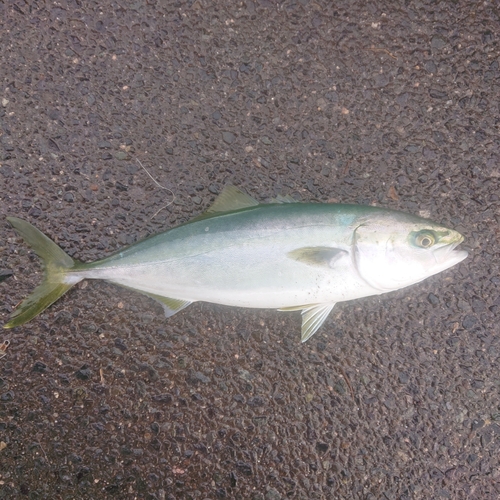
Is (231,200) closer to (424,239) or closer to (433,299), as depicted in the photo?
(424,239)

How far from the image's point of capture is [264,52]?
2.86m

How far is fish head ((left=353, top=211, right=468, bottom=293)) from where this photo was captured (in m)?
2.49

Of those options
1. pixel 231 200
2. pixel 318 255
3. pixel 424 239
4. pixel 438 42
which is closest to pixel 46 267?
pixel 231 200

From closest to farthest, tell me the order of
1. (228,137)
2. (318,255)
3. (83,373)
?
(318,255) → (83,373) → (228,137)

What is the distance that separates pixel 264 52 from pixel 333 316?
1.89 meters

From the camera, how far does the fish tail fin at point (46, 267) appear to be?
2637 millimetres

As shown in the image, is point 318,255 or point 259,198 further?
point 259,198

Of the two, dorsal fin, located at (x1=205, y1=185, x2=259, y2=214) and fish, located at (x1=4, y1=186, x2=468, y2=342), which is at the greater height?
dorsal fin, located at (x1=205, y1=185, x2=259, y2=214)

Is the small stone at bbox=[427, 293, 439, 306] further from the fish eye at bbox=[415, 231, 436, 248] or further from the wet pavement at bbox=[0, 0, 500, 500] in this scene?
the fish eye at bbox=[415, 231, 436, 248]

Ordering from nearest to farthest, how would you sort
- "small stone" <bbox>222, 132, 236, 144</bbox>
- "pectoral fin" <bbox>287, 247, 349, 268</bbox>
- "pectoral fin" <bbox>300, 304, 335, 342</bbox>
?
"pectoral fin" <bbox>287, 247, 349, 268</bbox>, "pectoral fin" <bbox>300, 304, 335, 342</bbox>, "small stone" <bbox>222, 132, 236, 144</bbox>

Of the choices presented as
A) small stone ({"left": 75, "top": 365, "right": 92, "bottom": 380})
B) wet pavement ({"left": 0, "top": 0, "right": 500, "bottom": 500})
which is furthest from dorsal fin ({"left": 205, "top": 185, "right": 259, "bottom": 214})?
small stone ({"left": 75, "top": 365, "right": 92, "bottom": 380})

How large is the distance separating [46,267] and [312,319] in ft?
5.73

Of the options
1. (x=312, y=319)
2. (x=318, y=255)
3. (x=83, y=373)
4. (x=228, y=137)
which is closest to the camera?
(x=318, y=255)

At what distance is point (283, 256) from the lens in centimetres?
249
